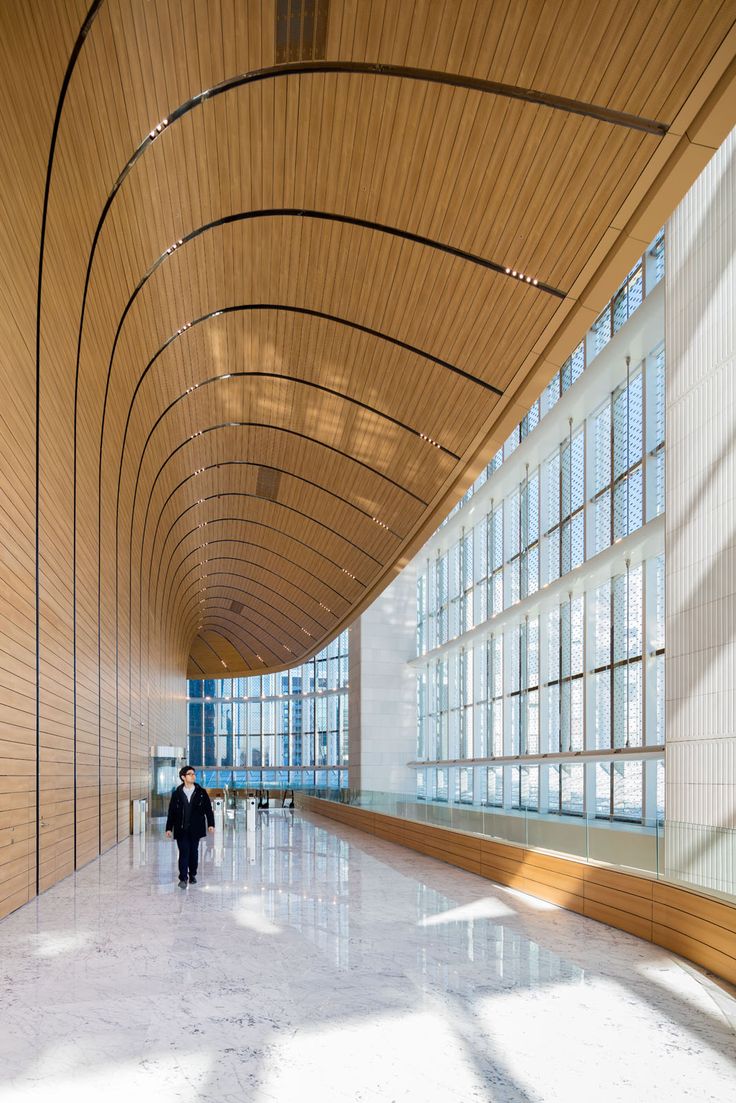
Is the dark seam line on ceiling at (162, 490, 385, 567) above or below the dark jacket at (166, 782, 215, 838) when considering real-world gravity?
above

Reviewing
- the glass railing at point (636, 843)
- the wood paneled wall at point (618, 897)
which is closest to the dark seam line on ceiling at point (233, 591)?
the wood paneled wall at point (618, 897)

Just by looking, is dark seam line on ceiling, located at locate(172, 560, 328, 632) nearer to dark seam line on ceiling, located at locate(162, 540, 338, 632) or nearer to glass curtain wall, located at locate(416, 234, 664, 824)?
dark seam line on ceiling, located at locate(162, 540, 338, 632)

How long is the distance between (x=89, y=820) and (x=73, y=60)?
12295mm

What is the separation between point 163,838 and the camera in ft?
78.8

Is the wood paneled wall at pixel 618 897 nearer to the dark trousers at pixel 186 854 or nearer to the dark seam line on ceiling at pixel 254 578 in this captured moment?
the dark trousers at pixel 186 854

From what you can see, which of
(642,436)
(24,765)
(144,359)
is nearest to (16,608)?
(24,765)

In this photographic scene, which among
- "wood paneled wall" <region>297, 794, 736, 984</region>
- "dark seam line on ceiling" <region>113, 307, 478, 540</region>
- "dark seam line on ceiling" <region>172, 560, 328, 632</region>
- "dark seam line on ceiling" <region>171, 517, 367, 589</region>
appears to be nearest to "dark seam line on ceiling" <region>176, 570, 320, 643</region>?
"dark seam line on ceiling" <region>172, 560, 328, 632</region>

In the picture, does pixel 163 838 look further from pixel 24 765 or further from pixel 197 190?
pixel 197 190

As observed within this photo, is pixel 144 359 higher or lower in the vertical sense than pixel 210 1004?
higher

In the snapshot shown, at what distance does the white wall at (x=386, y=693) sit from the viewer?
121 ft

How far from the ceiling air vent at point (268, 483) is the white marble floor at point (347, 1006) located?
1385 centimetres

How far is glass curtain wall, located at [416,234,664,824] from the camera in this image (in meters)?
18.3

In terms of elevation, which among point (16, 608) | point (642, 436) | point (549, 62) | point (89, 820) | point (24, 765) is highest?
point (549, 62)

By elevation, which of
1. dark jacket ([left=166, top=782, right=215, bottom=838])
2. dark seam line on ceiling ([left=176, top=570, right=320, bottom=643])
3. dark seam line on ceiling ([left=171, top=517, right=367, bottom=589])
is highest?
dark seam line on ceiling ([left=171, top=517, right=367, bottom=589])
